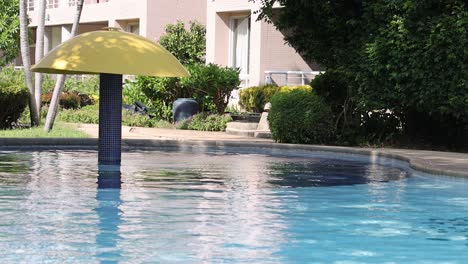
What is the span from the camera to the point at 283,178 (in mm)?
15125

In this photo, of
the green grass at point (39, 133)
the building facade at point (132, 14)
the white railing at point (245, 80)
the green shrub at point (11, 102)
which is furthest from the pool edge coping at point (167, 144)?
the building facade at point (132, 14)

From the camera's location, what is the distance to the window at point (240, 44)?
3378 centimetres

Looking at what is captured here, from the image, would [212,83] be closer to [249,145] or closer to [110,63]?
[249,145]

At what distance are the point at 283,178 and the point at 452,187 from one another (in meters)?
2.52

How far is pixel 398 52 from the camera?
19031mm

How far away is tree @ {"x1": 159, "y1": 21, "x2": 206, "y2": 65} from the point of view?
36.6m

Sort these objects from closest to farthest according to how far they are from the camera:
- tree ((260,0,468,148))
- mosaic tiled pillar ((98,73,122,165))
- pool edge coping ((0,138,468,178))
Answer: mosaic tiled pillar ((98,73,122,165)), tree ((260,0,468,148)), pool edge coping ((0,138,468,178))

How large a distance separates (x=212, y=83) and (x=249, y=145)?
24.4ft

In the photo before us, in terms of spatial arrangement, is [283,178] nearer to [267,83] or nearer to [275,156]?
[275,156]

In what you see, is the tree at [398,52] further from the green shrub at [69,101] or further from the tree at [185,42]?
the tree at [185,42]

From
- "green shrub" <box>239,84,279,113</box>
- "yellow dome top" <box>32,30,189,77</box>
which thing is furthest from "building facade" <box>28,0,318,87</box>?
"yellow dome top" <box>32,30,189,77</box>

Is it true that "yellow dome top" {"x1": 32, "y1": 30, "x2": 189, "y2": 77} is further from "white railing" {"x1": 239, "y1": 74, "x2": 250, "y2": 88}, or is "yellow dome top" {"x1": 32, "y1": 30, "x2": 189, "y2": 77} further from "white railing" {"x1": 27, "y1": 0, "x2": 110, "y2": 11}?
"white railing" {"x1": 27, "y1": 0, "x2": 110, "y2": 11}

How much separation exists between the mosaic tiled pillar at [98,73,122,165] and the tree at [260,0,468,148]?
571cm

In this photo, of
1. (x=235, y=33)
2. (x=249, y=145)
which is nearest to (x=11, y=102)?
(x=249, y=145)
